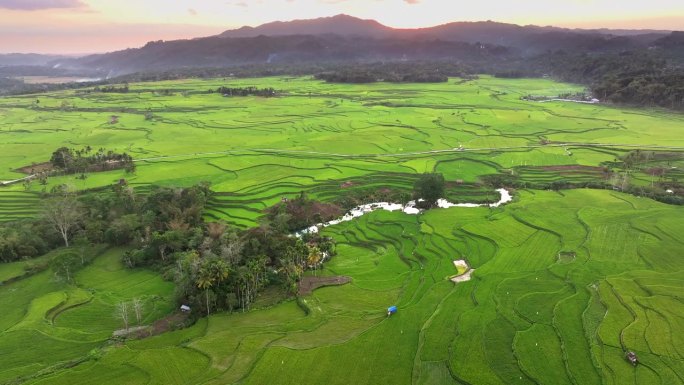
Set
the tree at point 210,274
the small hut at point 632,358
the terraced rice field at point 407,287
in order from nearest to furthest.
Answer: the small hut at point 632,358, the terraced rice field at point 407,287, the tree at point 210,274

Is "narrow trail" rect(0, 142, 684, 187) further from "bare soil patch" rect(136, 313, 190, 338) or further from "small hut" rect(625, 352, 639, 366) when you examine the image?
"small hut" rect(625, 352, 639, 366)

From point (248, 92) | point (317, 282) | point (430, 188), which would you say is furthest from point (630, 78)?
point (317, 282)

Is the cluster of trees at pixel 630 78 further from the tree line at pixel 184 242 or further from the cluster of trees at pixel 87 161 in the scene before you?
the cluster of trees at pixel 87 161

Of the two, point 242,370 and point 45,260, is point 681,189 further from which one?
point 45,260

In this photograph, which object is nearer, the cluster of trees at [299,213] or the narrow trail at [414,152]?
the cluster of trees at [299,213]

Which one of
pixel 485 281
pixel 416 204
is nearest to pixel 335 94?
pixel 416 204

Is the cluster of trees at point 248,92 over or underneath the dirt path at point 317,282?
over

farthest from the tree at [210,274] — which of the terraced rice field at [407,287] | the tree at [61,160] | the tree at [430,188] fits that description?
the tree at [61,160]

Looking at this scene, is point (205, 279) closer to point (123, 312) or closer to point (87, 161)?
point (123, 312)

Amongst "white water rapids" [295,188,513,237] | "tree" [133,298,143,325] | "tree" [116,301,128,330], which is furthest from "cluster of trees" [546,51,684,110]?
"tree" [116,301,128,330]
